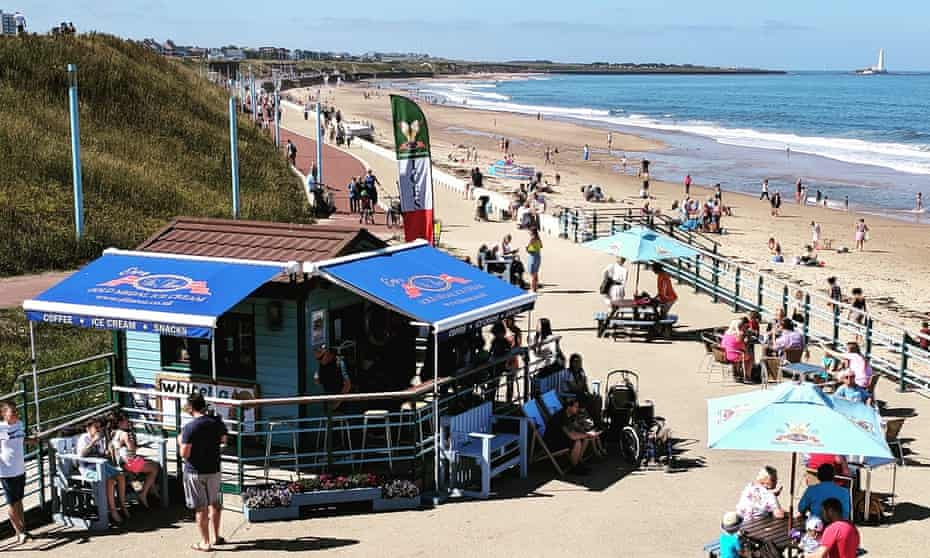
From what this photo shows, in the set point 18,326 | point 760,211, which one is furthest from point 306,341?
point 760,211

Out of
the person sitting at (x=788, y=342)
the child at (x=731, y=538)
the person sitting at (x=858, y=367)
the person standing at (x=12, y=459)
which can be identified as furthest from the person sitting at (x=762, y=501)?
the person sitting at (x=788, y=342)

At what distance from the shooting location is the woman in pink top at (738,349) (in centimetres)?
1642

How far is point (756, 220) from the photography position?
41125mm

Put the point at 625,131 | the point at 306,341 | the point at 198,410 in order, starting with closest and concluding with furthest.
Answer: the point at 198,410 < the point at 306,341 < the point at 625,131

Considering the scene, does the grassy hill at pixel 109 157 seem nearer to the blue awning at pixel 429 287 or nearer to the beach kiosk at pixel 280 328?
the beach kiosk at pixel 280 328

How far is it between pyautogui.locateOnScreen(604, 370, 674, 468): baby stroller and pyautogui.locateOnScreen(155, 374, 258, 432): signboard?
13.5 ft

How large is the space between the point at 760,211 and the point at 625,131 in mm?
47714

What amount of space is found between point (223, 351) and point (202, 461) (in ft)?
8.40

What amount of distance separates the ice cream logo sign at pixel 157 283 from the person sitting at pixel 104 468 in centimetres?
156

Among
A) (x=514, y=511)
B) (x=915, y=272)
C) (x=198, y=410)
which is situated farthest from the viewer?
(x=915, y=272)

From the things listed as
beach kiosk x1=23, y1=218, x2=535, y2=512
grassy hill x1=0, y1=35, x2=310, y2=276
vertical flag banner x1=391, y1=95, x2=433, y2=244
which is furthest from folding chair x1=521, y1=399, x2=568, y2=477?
grassy hill x1=0, y1=35, x2=310, y2=276

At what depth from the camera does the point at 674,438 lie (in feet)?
44.3

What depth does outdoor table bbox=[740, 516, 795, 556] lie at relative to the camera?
9.32m

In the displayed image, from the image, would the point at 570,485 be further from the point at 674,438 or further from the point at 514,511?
the point at 674,438
